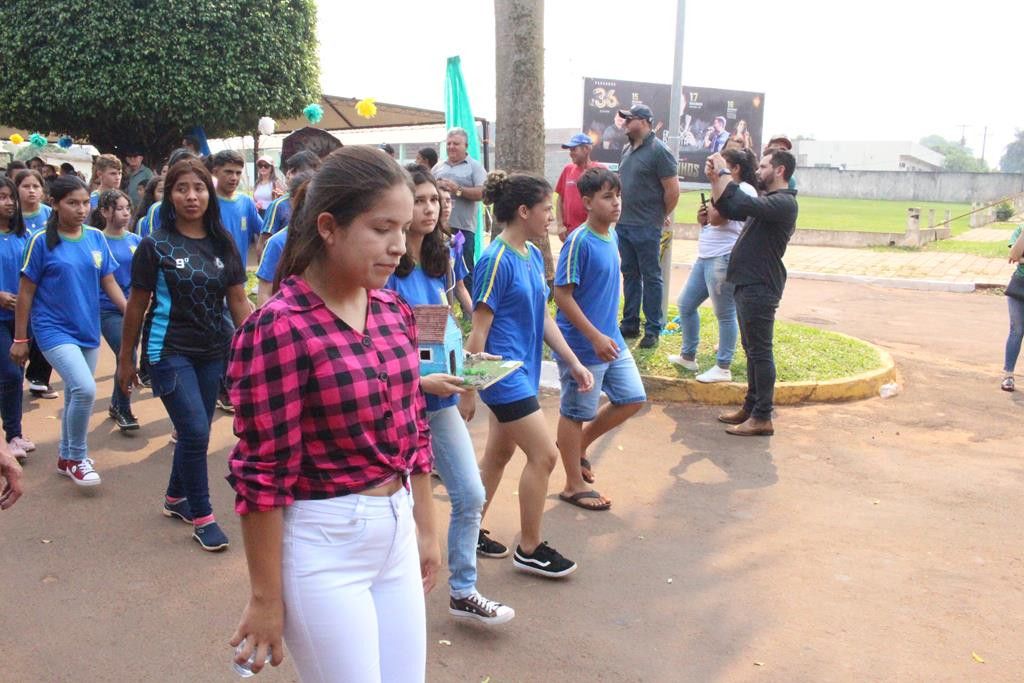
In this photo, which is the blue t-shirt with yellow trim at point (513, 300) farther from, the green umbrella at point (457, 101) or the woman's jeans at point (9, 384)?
the green umbrella at point (457, 101)

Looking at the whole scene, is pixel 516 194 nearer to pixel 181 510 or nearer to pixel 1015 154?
pixel 181 510

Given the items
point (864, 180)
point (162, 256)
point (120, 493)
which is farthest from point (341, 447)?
point (864, 180)

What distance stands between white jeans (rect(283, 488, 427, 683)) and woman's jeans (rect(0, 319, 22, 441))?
4.48 meters

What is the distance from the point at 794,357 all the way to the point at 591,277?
403 cm

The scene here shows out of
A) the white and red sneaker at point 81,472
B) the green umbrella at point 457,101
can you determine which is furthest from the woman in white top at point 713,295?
the white and red sneaker at point 81,472

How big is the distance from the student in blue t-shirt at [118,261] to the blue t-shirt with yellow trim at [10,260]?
0.55 m

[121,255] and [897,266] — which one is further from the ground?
[121,255]

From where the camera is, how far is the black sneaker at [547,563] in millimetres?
4109

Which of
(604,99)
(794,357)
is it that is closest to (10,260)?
(794,357)

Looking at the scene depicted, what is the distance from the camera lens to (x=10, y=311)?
557cm

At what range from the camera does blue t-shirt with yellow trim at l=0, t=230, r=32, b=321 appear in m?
5.76

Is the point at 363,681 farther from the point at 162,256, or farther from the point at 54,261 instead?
the point at 54,261

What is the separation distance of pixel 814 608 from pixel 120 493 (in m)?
3.83

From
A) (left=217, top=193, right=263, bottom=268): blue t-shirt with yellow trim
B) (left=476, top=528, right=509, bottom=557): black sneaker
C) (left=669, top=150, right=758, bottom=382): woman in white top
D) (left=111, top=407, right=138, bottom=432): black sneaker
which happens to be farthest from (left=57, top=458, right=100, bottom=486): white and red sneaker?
(left=669, top=150, right=758, bottom=382): woman in white top
